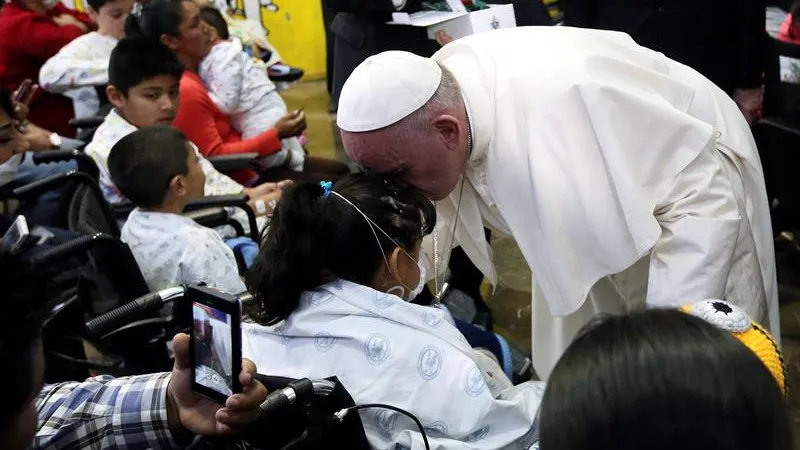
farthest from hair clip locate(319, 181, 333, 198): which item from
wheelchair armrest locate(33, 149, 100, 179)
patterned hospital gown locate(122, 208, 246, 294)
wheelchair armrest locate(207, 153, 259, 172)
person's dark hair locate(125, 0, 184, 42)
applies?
person's dark hair locate(125, 0, 184, 42)

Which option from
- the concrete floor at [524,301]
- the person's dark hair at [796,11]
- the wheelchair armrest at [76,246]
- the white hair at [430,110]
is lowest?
the concrete floor at [524,301]

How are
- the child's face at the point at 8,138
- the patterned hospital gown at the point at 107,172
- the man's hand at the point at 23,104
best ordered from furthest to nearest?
the man's hand at the point at 23,104
the patterned hospital gown at the point at 107,172
the child's face at the point at 8,138

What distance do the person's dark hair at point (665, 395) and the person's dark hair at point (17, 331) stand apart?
518mm

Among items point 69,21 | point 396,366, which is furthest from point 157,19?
point 396,366

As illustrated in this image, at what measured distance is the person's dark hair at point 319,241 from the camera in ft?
5.26

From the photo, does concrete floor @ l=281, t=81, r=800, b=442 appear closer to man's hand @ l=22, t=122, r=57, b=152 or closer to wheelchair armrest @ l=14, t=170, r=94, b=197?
wheelchair armrest @ l=14, t=170, r=94, b=197

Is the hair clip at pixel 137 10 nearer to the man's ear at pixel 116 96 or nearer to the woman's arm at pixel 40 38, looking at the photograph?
the woman's arm at pixel 40 38

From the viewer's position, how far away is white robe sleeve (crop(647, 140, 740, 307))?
162 cm

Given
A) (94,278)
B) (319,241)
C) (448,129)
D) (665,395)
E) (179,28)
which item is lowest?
(94,278)

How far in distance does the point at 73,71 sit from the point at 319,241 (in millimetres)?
2404

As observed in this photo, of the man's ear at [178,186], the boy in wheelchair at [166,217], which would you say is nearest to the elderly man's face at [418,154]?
the boy in wheelchair at [166,217]

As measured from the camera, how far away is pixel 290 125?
3.52 m

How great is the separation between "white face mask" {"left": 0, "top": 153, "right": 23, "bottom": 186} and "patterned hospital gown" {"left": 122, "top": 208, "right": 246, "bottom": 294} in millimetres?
776

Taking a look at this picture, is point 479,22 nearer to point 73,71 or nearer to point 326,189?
point 326,189
